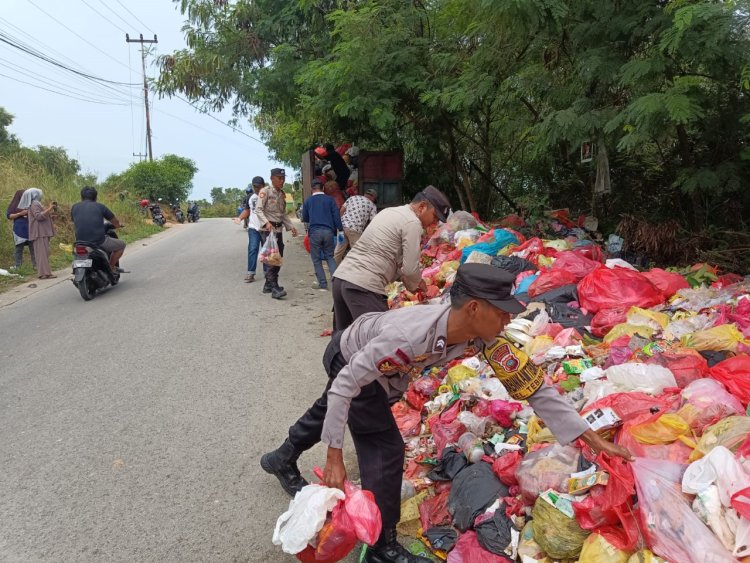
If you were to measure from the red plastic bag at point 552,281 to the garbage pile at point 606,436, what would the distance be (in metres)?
0.35

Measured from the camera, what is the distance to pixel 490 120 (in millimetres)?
10773

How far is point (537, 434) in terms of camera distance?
3055mm

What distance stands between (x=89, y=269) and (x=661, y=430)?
25.7ft

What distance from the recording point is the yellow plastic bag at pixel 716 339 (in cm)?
359

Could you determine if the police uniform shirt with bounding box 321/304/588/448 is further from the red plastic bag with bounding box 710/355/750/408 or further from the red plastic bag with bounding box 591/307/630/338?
the red plastic bag with bounding box 591/307/630/338

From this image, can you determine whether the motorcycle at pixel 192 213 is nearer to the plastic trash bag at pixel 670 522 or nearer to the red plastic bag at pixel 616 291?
the red plastic bag at pixel 616 291

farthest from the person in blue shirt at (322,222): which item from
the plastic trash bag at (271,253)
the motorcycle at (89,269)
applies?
the motorcycle at (89,269)

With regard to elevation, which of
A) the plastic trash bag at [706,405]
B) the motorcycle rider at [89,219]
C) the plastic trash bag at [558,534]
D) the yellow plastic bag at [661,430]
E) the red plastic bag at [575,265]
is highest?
the motorcycle rider at [89,219]

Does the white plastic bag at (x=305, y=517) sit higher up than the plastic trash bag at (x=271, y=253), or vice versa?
the plastic trash bag at (x=271, y=253)

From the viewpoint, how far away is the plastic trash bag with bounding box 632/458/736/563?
79.0 inches

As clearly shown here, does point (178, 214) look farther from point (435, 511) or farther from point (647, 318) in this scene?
point (435, 511)

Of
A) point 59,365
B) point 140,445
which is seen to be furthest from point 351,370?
point 59,365

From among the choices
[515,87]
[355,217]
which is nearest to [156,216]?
[355,217]

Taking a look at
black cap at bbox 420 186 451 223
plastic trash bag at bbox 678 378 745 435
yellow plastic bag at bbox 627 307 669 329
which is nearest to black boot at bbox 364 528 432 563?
plastic trash bag at bbox 678 378 745 435
